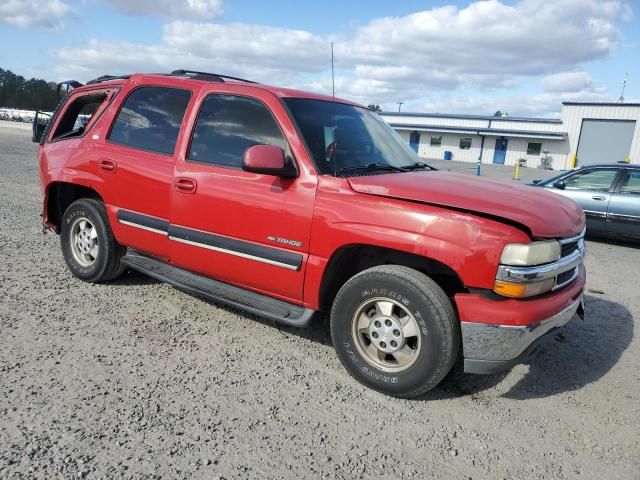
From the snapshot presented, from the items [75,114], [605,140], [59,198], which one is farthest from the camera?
[605,140]

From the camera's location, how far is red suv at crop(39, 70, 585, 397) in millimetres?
2916

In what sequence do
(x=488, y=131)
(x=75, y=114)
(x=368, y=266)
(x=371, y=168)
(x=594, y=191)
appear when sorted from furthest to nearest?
(x=488, y=131) → (x=594, y=191) → (x=75, y=114) → (x=371, y=168) → (x=368, y=266)

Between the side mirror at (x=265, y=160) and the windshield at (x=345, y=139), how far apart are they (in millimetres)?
283

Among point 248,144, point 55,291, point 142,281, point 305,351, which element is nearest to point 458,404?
point 305,351

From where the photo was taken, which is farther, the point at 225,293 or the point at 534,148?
the point at 534,148

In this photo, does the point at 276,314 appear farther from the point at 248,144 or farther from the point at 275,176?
the point at 248,144

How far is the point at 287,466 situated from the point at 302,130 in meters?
2.22

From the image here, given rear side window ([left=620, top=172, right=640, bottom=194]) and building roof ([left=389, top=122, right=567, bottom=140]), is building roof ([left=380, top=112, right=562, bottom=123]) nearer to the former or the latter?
building roof ([left=389, top=122, right=567, bottom=140])

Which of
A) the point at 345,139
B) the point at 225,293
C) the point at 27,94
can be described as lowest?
the point at 225,293

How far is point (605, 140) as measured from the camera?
125 ft

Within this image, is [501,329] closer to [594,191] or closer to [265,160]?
[265,160]

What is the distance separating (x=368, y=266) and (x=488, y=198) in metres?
0.95

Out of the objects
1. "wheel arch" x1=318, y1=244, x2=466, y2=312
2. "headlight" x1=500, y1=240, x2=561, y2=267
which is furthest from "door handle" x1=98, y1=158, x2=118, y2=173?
"headlight" x1=500, y1=240, x2=561, y2=267

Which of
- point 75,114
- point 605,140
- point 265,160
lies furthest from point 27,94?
point 265,160
